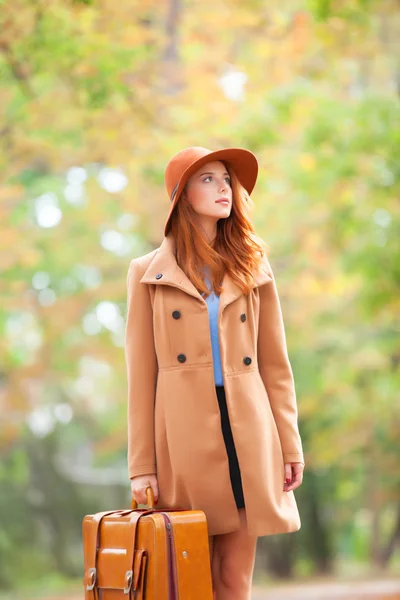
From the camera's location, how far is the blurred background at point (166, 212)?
9453 mm

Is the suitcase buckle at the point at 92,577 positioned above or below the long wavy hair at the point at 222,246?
below

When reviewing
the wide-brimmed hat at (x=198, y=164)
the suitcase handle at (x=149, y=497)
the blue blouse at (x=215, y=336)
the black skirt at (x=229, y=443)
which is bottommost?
the suitcase handle at (x=149, y=497)

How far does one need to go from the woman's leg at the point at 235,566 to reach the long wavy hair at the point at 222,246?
0.83 meters

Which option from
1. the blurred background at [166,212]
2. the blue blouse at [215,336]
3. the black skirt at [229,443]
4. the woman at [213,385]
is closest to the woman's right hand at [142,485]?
the woman at [213,385]

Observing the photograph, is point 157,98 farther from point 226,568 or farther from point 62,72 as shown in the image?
point 226,568

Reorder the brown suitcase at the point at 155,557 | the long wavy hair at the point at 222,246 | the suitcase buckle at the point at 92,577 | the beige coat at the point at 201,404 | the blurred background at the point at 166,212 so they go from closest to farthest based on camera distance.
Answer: the brown suitcase at the point at 155,557
the suitcase buckle at the point at 92,577
the beige coat at the point at 201,404
the long wavy hair at the point at 222,246
the blurred background at the point at 166,212

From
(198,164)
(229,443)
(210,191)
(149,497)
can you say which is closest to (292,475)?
(229,443)

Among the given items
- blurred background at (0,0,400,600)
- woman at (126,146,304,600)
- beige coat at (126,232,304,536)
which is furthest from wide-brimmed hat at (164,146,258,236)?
blurred background at (0,0,400,600)

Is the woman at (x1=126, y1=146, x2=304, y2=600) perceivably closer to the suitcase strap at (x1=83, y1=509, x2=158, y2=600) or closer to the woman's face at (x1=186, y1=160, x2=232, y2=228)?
the woman's face at (x1=186, y1=160, x2=232, y2=228)

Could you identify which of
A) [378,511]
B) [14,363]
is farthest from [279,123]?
[378,511]

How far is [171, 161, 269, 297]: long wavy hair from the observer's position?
3670 millimetres

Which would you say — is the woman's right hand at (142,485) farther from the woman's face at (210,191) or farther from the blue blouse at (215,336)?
the woman's face at (210,191)

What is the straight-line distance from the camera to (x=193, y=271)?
144 inches

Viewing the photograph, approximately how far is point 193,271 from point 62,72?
18.8ft
